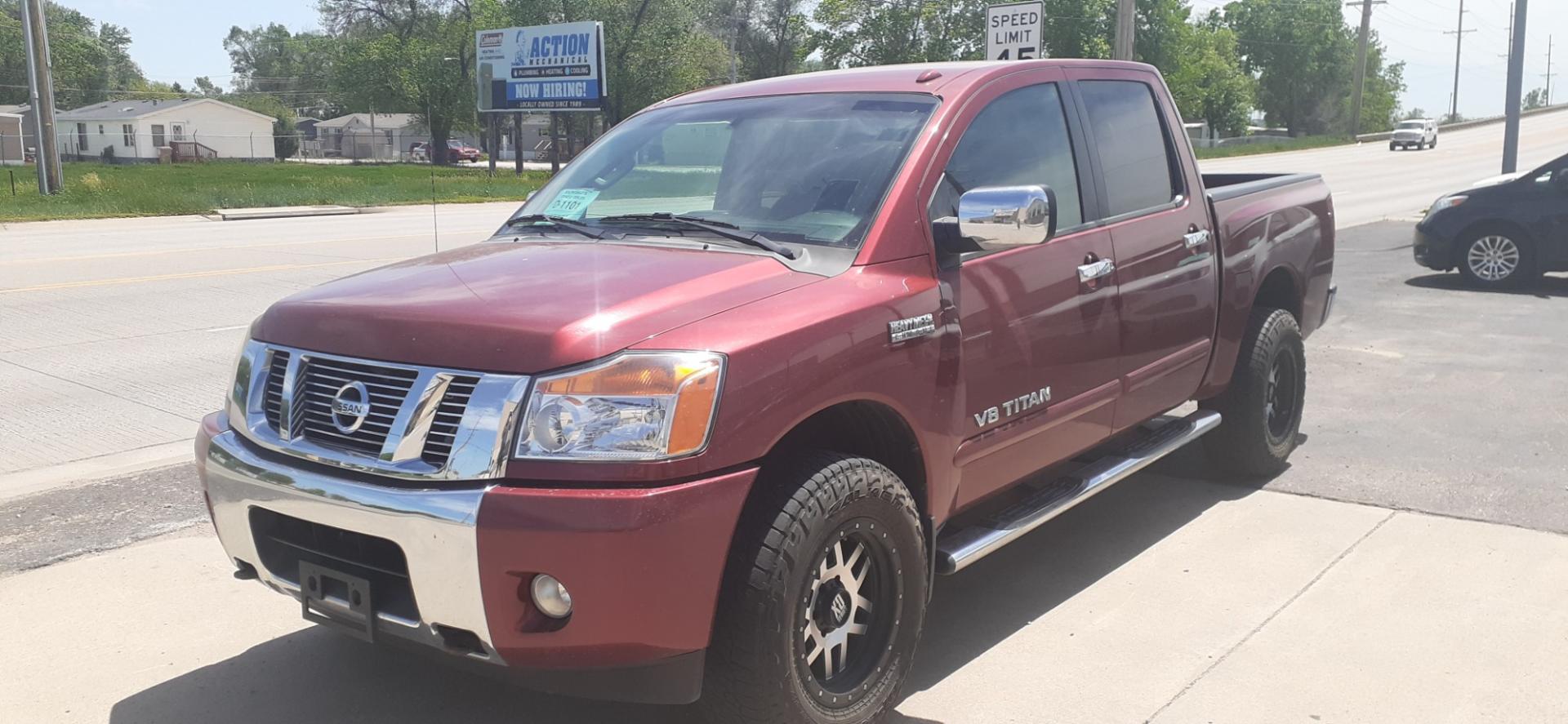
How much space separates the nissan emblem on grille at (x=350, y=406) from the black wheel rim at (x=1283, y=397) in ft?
14.3

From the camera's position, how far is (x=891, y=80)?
4254mm

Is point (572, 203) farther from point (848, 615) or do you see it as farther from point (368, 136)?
point (368, 136)

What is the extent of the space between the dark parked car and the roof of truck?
10.1 metres

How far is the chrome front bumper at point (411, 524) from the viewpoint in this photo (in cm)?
283

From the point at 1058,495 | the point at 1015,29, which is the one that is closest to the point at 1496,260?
the point at 1015,29

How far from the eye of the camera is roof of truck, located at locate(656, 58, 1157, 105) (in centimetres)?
417

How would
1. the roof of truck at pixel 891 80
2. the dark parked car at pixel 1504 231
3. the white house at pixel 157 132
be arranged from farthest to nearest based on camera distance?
1. the white house at pixel 157 132
2. the dark parked car at pixel 1504 231
3. the roof of truck at pixel 891 80

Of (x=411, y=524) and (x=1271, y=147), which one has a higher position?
(x=1271, y=147)

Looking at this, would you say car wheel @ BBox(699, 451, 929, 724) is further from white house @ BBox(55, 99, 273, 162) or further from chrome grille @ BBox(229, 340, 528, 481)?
white house @ BBox(55, 99, 273, 162)

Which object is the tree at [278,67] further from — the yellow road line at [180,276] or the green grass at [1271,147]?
the yellow road line at [180,276]

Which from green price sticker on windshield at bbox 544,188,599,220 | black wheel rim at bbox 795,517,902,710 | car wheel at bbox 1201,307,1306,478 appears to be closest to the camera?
black wheel rim at bbox 795,517,902,710

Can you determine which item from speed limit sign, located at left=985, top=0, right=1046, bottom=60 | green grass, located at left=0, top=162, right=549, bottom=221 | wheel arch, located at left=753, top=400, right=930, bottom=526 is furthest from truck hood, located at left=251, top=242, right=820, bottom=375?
green grass, located at left=0, top=162, right=549, bottom=221

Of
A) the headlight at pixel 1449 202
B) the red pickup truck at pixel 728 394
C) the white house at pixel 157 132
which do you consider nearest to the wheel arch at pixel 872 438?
the red pickup truck at pixel 728 394

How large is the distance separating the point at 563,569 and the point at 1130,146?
3171mm
